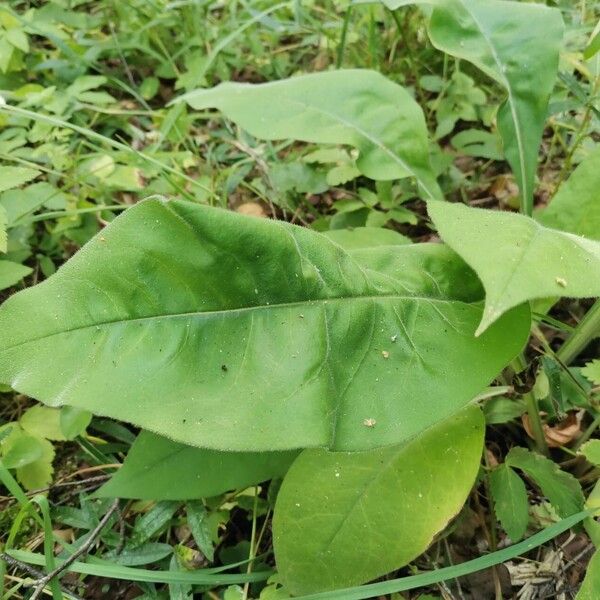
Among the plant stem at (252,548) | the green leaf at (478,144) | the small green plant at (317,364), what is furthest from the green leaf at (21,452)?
the green leaf at (478,144)

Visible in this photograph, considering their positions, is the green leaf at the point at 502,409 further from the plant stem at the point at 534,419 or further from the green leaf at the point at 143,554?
the green leaf at the point at 143,554

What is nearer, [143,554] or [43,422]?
[143,554]

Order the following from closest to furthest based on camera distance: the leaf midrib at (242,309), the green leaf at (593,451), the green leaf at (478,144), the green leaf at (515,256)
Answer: the green leaf at (515,256)
the leaf midrib at (242,309)
the green leaf at (593,451)
the green leaf at (478,144)

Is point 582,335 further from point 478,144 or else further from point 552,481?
point 478,144

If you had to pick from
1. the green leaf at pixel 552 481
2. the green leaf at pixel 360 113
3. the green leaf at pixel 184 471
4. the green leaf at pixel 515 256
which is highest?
the green leaf at pixel 515 256

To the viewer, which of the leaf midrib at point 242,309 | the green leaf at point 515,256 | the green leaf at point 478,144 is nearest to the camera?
the green leaf at point 515,256

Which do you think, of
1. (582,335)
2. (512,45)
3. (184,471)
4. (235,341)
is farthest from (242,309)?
(512,45)
